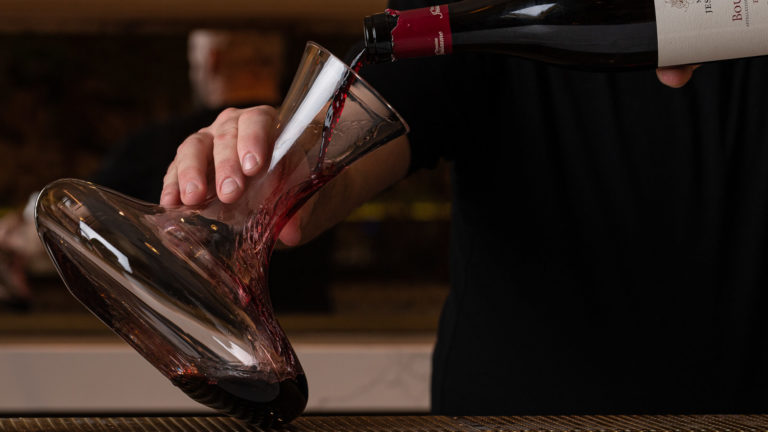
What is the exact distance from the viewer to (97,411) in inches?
62.4

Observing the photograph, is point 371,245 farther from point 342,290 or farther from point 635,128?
point 635,128

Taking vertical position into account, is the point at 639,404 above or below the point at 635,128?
below

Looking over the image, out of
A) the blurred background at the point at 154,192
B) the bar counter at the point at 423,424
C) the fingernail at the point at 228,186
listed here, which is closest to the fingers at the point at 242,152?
the fingernail at the point at 228,186

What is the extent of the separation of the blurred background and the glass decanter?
3.49 ft

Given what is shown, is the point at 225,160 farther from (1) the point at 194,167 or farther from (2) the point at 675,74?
(2) the point at 675,74

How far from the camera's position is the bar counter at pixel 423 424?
1.20ft

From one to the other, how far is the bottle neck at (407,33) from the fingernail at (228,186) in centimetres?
13

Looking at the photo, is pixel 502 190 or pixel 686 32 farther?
pixel 502 190

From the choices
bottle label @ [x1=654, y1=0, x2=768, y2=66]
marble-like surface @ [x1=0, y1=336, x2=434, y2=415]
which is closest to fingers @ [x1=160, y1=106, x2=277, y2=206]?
bottle label @ [x1=654, y1=0, x2=768, y2=66]

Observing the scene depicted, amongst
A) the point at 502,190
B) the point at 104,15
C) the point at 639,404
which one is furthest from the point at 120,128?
the point at 639,404

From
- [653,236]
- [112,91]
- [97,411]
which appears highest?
[112,91]

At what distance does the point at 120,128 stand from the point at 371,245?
72cm

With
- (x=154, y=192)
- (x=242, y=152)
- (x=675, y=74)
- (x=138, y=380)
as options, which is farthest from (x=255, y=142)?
(x=138, y=380)

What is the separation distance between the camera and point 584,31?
0.58 meters
